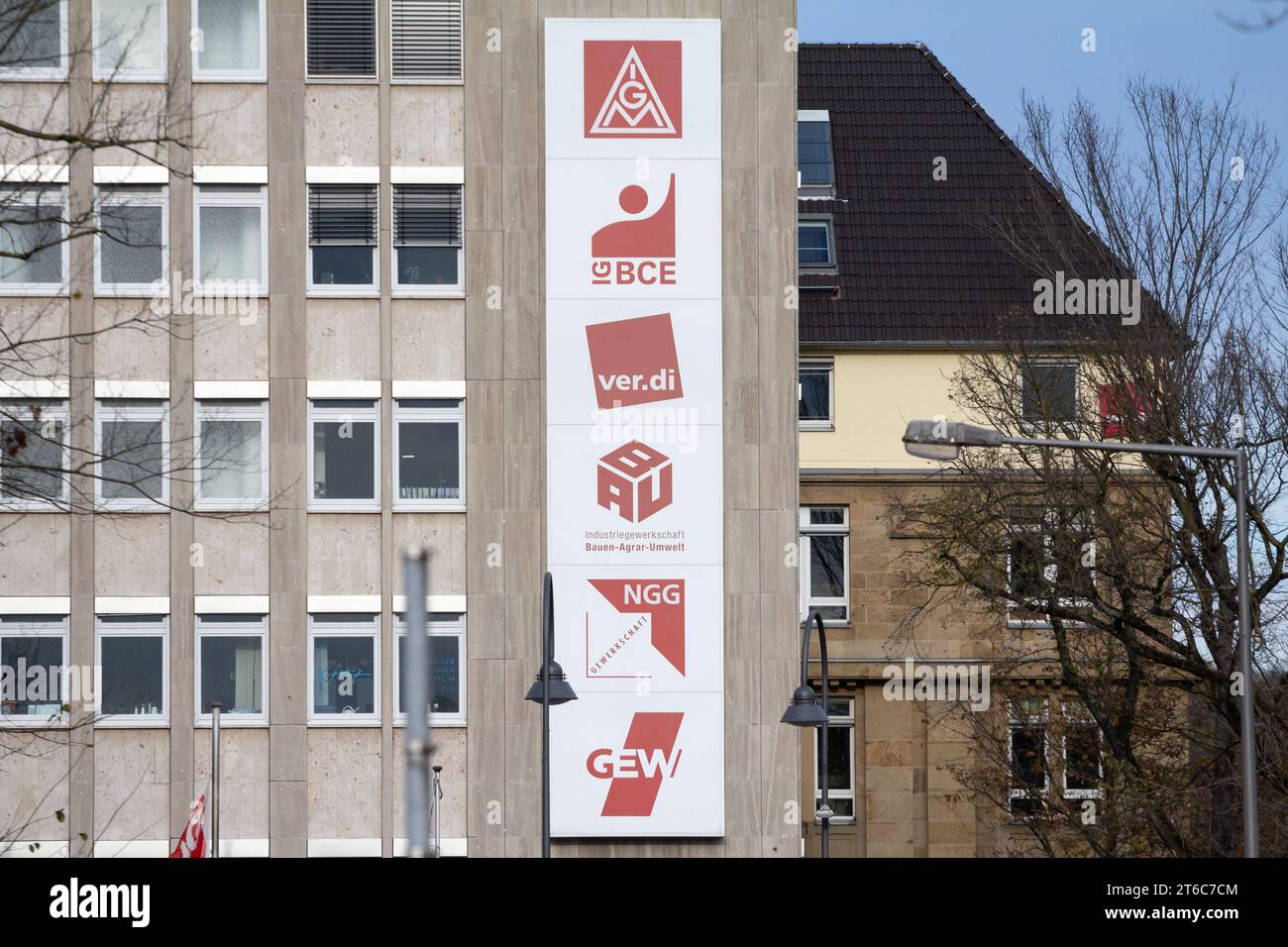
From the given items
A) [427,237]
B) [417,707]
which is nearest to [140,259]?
[427,237]

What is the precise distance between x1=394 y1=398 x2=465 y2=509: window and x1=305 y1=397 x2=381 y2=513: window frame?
0.30m

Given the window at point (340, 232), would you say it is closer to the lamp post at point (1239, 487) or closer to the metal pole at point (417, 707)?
the lamp post at point (1239, 487)

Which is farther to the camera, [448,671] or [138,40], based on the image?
[138,40]

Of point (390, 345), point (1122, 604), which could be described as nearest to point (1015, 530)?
point (1122, 604)

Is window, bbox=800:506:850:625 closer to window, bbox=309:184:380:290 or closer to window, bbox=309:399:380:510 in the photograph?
window, bbox=309:399:380:510

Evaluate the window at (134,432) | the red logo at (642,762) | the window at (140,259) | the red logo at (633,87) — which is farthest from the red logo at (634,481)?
the window at (140,259)

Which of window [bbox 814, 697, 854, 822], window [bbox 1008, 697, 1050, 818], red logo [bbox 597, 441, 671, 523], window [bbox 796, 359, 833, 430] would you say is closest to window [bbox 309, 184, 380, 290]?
red logo [bbox 597, 441, 671, 523]

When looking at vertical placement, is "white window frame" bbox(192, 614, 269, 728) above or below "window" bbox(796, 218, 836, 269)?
below

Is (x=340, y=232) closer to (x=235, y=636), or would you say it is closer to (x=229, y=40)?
(x=229, y=40)

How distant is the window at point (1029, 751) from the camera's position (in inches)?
1140

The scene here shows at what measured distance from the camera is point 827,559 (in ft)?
129

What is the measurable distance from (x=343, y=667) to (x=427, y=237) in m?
A: 6.62

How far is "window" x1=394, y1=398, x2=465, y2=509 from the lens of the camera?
90.9 feet

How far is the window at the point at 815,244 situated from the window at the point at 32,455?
59.3 ft
